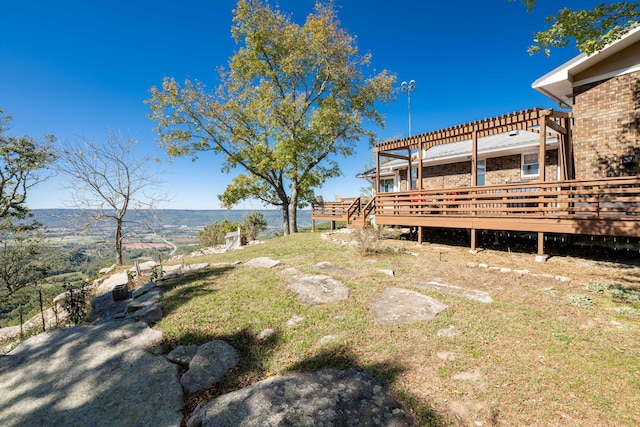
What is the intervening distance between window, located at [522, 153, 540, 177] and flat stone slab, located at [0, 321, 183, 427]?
1557 centimetres

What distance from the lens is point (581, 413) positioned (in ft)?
8.13

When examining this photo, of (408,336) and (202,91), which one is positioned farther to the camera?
(202,91)

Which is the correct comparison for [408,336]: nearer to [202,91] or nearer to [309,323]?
[309,323]

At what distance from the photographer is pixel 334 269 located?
7.30 m

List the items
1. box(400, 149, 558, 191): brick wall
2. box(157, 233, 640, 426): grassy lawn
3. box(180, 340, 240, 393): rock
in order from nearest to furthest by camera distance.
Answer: box(157, 233, 640, 426): grassy lawn
box(180, 340, 240, 393): rock
box(400, 149, 558, 191): brick wall

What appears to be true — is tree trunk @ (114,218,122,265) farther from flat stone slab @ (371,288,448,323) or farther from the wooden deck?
flat stone slab @ (371,288,448,323)

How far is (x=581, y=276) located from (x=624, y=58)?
25.1 feet

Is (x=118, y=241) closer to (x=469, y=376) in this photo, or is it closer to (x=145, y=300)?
(x=145, y=300)

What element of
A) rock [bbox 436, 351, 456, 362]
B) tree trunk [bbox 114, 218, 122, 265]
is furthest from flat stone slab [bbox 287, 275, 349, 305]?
tree trunk [bbox 114, 218, 122, 265]

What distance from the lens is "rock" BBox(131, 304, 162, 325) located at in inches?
211

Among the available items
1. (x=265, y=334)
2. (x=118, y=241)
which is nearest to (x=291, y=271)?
(x=265, y=334)

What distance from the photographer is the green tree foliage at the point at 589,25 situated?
623 centimetres

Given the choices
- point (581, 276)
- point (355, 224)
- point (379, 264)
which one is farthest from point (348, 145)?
point (581, 276)

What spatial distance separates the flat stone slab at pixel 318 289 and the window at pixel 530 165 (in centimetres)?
1219
